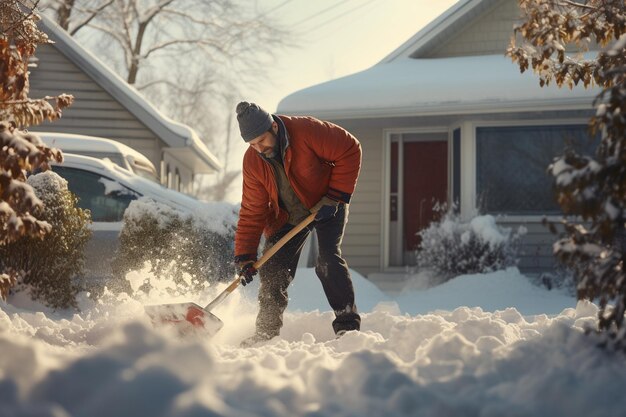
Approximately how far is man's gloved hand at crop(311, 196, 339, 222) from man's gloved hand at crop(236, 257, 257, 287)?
59 centimetres

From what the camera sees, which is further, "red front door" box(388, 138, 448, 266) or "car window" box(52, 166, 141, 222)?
"red front door" box(388, 138, 448, 266)

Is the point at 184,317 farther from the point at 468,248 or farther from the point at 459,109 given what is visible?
the point at 459,109

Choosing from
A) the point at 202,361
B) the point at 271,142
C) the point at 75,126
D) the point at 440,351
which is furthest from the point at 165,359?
the point at 75,126

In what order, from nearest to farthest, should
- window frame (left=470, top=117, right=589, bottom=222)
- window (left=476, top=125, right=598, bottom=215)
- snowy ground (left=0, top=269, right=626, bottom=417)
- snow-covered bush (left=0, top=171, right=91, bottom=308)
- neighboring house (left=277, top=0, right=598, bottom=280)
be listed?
snowy ground (left=0, top=269, right=626, bottom=417) → snow-covered bush (left=0, top=171, right=91, bottom=308) → neighboring house (left=277, top=0, right=598, bottom=280) → window frame (left=470, top=117, right=589, bottom=222) → window (left=476, top=125, right=598, bottom=215)

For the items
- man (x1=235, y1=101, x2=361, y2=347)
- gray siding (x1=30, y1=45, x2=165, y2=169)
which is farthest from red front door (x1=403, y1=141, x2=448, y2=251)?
man (x1=235, y1=101, x2=361, y2=347)

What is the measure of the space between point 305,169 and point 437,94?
22.8ft

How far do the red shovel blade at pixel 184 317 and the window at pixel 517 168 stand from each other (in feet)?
25.7

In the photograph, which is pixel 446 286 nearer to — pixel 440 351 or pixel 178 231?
pixel 178 231

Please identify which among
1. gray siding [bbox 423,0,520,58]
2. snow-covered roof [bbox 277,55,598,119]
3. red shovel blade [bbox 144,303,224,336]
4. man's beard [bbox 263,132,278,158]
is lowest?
red shovel blade [bbox 144,303,224,336]

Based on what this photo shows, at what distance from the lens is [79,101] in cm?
1491

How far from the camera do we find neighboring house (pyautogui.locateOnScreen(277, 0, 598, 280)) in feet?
39.5

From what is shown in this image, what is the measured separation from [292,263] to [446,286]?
5392 mm

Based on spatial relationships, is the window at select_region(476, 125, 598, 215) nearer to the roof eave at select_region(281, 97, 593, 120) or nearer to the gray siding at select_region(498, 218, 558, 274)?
the gray siding at select_region(498, 218, 558, 274)

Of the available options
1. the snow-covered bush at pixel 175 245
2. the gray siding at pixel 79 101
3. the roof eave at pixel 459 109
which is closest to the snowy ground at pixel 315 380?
the snow-covered bush at pixel 175 245
